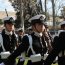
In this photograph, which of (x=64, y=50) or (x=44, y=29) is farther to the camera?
(x=44, y=29)

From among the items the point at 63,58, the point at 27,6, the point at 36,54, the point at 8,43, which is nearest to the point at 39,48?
the point at 36,54

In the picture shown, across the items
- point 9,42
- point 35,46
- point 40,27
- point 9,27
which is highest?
point 40,27

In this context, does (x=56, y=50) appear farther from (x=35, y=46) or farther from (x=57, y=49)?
(x=35, y=46)

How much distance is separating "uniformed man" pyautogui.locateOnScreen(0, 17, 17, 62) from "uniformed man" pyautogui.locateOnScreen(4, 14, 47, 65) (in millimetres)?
1032

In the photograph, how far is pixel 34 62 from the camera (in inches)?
255

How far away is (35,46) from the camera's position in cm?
654

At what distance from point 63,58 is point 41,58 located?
80cm

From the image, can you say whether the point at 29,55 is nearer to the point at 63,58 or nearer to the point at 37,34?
the point at 37,34

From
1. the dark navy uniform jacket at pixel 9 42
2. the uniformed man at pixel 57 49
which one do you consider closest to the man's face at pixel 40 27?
the uniformed man at pixel 57 49

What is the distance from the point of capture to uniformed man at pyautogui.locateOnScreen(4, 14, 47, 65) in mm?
6445

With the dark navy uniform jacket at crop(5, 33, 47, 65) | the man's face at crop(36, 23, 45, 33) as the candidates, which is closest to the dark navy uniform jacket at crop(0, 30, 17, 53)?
the dark navy uniform jacket at crop(5, 33, 47, 65)

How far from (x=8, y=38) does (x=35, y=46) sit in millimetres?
1408

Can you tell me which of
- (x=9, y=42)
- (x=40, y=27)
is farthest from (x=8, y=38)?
(x=40, y=27)

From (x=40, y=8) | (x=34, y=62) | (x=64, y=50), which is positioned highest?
(x=64, y=50)
